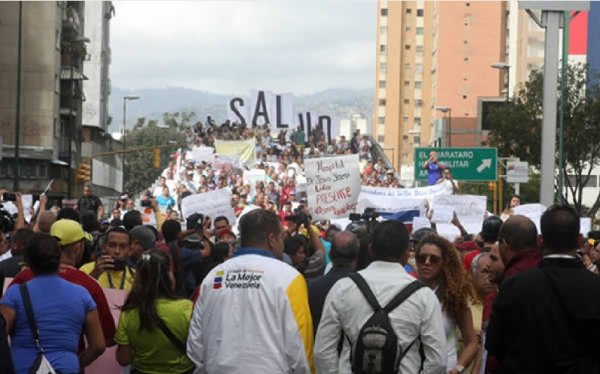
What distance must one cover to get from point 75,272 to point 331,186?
12.7 metres

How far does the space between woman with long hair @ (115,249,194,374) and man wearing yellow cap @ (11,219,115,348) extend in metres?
0.10

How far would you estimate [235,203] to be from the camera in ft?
102

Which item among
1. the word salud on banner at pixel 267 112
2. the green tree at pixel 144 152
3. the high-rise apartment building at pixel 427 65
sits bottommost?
the green tree at pixel 144 152

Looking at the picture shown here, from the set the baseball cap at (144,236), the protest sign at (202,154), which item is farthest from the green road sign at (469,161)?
the baseball cap at (144,236)

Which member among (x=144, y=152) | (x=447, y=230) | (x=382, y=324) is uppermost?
(x=382, y=324)

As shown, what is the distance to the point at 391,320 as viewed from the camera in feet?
23.9

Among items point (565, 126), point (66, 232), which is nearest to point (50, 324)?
point (66, 232)

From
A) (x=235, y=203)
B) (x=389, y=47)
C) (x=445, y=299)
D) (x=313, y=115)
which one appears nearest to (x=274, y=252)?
(x=445, y=299)

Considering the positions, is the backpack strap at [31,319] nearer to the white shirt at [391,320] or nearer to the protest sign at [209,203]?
the white shirt at [391,320]

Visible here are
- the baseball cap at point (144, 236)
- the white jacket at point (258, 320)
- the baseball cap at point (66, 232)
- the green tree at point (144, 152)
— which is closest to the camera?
the white jacket at point (258, 320)

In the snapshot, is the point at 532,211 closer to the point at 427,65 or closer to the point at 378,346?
the point at 378,346

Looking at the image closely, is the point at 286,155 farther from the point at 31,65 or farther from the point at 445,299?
the point at 445,299

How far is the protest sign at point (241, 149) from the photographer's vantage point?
55.1 meters

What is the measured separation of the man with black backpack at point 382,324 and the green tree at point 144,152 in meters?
130
